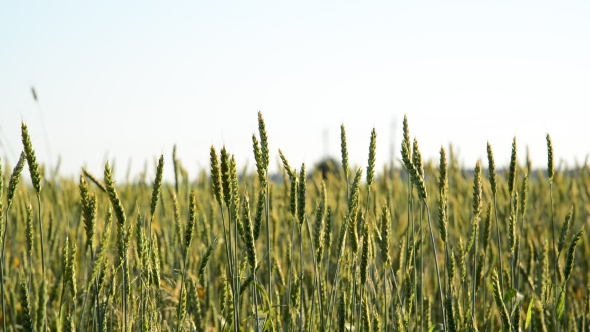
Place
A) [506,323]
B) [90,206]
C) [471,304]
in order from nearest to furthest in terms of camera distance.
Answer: [90,206] → [506,323] → [471,304]

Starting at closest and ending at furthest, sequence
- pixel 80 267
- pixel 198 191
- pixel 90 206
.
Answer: pixel 90 206 → pixel 80 267 → pixel 198 191

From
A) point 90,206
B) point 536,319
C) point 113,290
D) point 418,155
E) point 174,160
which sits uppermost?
point 174,160

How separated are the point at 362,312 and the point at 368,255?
6.1 inches

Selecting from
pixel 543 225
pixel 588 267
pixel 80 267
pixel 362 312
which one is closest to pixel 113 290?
pixel 362 312

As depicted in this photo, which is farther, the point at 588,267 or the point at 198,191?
the point at 198,191

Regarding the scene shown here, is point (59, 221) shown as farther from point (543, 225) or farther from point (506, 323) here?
point (543, 225)

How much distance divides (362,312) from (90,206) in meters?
0.73

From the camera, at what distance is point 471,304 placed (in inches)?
67.4

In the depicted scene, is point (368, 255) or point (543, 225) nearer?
point (368, 255)

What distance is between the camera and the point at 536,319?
1581 mm

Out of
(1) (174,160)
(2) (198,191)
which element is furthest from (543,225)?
(1) (174,160)

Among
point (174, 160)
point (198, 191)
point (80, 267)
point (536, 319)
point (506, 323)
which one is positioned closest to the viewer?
point (506, 323)

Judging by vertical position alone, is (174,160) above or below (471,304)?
above

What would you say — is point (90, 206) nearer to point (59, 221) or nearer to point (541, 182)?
point (59, 221)
